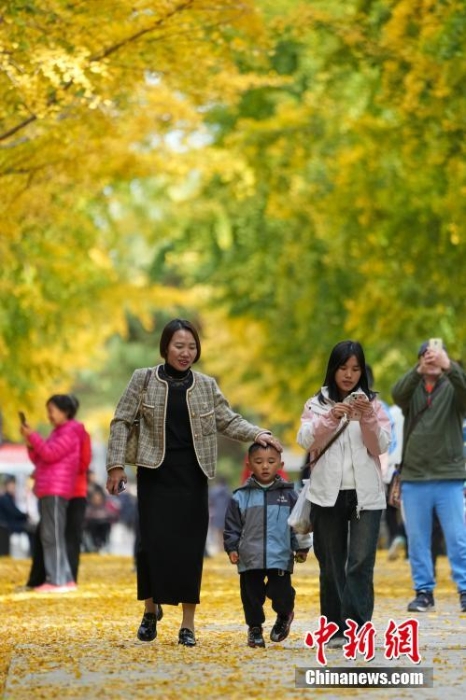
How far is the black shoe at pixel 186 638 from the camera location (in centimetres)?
1045

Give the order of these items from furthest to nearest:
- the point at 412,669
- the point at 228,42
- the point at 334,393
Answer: the point at 228,42 < the point at 334,393 < the point at 412,669

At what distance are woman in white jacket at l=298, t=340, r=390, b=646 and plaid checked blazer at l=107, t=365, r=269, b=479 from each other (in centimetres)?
48

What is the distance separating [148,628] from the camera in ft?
35.3

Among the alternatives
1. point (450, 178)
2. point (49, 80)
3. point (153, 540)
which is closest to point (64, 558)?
point (49, 80)

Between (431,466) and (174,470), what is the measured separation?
3165 millimetres

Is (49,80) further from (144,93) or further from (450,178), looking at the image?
(450,178)

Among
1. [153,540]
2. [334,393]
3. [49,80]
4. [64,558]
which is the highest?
[49,80]

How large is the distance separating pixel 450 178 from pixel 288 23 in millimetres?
2644

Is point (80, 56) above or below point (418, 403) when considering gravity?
above

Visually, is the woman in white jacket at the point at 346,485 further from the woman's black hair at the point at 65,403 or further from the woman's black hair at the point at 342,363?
the woman's black hair at the point at 65,403

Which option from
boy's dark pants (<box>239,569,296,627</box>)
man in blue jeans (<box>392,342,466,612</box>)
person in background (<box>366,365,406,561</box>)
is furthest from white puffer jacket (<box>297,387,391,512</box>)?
person in background (<box>366,365,406,561</box>)

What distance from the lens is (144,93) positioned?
67.2 feet

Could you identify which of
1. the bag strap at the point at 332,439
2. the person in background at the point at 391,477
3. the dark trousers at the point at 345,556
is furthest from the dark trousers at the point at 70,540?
the bag strap at the point at 332,439

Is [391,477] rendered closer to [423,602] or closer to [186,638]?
[423,602]
